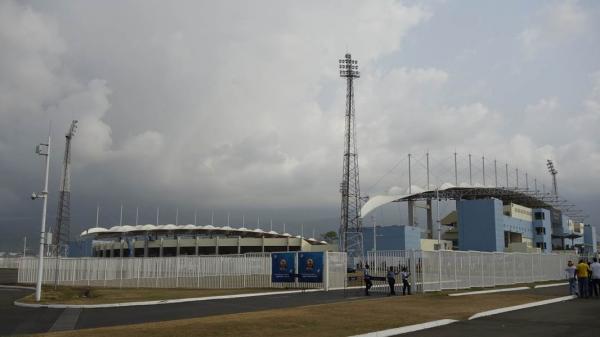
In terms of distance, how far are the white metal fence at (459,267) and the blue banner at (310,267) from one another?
294 centimetres

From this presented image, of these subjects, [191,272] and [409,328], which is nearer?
[409,328]

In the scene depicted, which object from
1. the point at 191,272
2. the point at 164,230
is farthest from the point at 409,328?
the point at 164,230

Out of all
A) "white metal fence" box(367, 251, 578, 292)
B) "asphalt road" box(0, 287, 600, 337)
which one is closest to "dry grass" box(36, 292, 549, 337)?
"asphalt road" box(0, 287, 600, 337)

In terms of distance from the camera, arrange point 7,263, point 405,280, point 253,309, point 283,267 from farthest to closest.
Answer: point 7,263 < point 283,267 < point 405,280 < point 253,309

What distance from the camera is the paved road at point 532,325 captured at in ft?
39.1

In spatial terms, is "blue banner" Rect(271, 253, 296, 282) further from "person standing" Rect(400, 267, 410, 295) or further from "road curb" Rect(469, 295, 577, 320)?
"road curb" Rect(469, 295, 577, 320)

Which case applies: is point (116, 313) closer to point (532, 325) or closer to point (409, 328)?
point (409, 328)

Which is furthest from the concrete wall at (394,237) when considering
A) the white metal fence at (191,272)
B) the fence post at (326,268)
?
the fence post at (326,268)

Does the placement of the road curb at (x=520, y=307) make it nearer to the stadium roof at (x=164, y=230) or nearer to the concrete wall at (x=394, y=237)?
the concrete wall at (x=394, y=237)

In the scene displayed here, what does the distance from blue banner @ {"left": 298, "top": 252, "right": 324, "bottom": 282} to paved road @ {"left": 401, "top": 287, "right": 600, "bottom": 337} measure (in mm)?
12299

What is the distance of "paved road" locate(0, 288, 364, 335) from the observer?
47.1ft

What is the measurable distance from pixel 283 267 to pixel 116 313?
13.1m

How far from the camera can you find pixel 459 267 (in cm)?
2669

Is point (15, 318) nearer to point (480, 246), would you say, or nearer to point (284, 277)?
point (284, 277)
